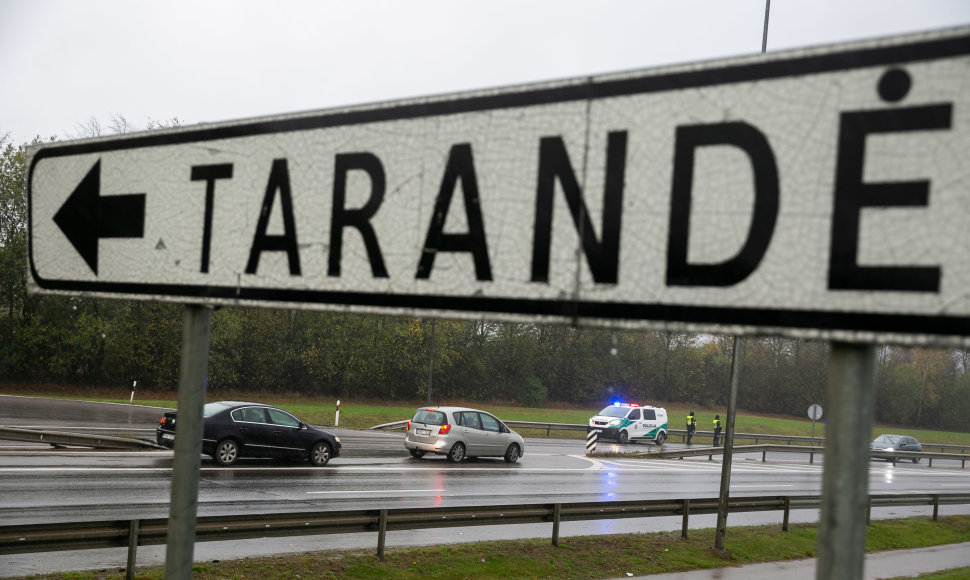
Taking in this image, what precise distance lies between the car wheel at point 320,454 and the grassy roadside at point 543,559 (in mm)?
9216

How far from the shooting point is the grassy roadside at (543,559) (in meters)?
9.82

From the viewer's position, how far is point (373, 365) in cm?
5647

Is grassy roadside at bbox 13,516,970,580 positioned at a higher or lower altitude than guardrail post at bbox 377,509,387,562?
lower

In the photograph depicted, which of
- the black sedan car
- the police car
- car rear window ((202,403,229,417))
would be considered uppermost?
car rear window ((202,403,229,417))

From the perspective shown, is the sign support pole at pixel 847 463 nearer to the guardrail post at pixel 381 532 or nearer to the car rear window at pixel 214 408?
the guardrail post at pixel 381 532

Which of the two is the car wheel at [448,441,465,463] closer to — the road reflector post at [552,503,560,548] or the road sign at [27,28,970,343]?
the road reflector post at [552,503,560,548]

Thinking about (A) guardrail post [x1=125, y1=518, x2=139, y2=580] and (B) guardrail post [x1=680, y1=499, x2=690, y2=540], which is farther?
(B) guardrail post [x1=680, y1=499, x2=690, y2=540]

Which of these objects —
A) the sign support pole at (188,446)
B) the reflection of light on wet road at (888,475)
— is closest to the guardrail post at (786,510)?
the sign support pole at (188,446)

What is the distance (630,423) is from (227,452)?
23446 millimetres

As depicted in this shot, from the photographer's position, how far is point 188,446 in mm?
2309

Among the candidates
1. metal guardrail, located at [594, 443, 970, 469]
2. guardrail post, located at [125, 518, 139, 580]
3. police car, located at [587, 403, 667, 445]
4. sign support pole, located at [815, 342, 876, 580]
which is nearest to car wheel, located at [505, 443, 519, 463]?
metal guardrail, located at [594, 443, 970, 469]

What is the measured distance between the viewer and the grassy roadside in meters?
9.82

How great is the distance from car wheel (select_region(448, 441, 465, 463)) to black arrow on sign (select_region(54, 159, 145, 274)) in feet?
73.7

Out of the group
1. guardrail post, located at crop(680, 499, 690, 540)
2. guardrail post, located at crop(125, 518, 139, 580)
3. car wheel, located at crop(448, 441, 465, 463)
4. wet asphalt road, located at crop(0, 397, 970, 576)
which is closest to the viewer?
guardrail post, located at crop(125, 518, 139, 580)
